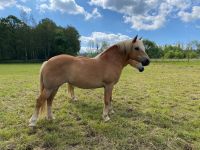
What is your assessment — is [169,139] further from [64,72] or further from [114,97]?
[114,97]

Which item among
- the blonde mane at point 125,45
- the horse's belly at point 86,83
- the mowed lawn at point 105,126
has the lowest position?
the mowed lawn at point 105,126

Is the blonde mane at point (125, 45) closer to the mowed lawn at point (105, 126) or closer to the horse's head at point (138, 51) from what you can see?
the horse's head at point (138, 51)

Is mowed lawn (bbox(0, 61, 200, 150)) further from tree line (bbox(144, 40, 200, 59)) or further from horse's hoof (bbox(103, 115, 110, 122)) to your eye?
tree line (bbox(144, 40, 200, 59))

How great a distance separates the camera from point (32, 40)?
59.0m

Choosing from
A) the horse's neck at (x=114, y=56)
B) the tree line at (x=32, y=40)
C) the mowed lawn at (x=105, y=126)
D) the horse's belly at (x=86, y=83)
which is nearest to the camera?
the mowed lawn at (x=105, y=126)

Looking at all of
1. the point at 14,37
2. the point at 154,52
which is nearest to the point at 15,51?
the point at 14,37

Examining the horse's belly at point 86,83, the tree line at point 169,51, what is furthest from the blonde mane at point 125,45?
the tree line at point 169,51

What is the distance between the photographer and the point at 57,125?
493 centimetres

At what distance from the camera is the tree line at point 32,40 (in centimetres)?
5797

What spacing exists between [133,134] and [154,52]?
74.7 m

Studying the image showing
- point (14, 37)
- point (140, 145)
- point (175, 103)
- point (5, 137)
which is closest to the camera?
point (140, 145)

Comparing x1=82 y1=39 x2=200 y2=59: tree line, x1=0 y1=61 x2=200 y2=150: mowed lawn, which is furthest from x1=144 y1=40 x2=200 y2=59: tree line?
x1=0 y1=61 x2=200 y2=150: mowed lawn

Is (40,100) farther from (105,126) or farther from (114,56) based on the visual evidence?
(114,56)

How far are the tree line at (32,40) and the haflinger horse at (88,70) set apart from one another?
5545 centimetres
